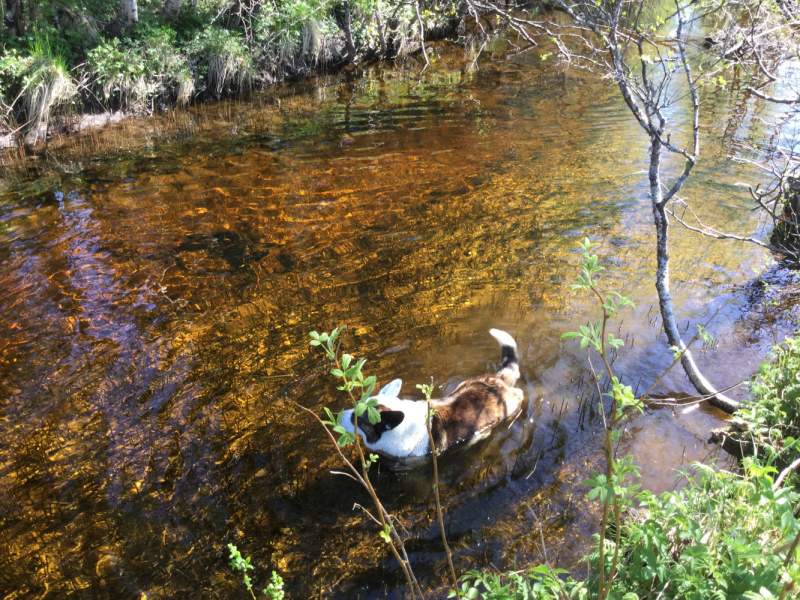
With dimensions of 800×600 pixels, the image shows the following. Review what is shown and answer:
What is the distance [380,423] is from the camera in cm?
397

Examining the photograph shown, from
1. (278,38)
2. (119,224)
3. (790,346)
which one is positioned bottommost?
(790,346)

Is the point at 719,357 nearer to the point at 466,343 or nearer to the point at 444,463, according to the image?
the point at 466,343

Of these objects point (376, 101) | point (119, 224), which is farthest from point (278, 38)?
point (119, 224)

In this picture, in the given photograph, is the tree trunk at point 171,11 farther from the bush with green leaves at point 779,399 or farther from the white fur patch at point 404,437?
the bush with green leaves at point 779,399

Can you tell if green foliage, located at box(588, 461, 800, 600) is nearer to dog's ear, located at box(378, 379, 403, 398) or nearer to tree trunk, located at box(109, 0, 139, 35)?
dog's ear, located at box(378, 379, 403, 398)

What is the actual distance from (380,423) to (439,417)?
1.69 ft

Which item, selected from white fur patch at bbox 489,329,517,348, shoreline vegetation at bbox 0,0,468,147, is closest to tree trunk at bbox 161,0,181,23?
shoreline vegetation at bbox 0,0,468,147

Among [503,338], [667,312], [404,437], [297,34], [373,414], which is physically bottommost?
[404,437]

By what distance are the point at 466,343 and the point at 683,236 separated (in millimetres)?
3757

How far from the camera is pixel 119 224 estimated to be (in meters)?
7.80

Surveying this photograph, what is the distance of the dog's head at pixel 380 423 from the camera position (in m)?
3.89

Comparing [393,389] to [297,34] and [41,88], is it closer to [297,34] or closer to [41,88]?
[41,88]

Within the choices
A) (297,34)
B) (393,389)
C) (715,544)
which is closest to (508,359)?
(393,389)

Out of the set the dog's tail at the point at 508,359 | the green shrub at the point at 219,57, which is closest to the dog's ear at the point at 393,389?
the dog's tail at the point at 508,359
